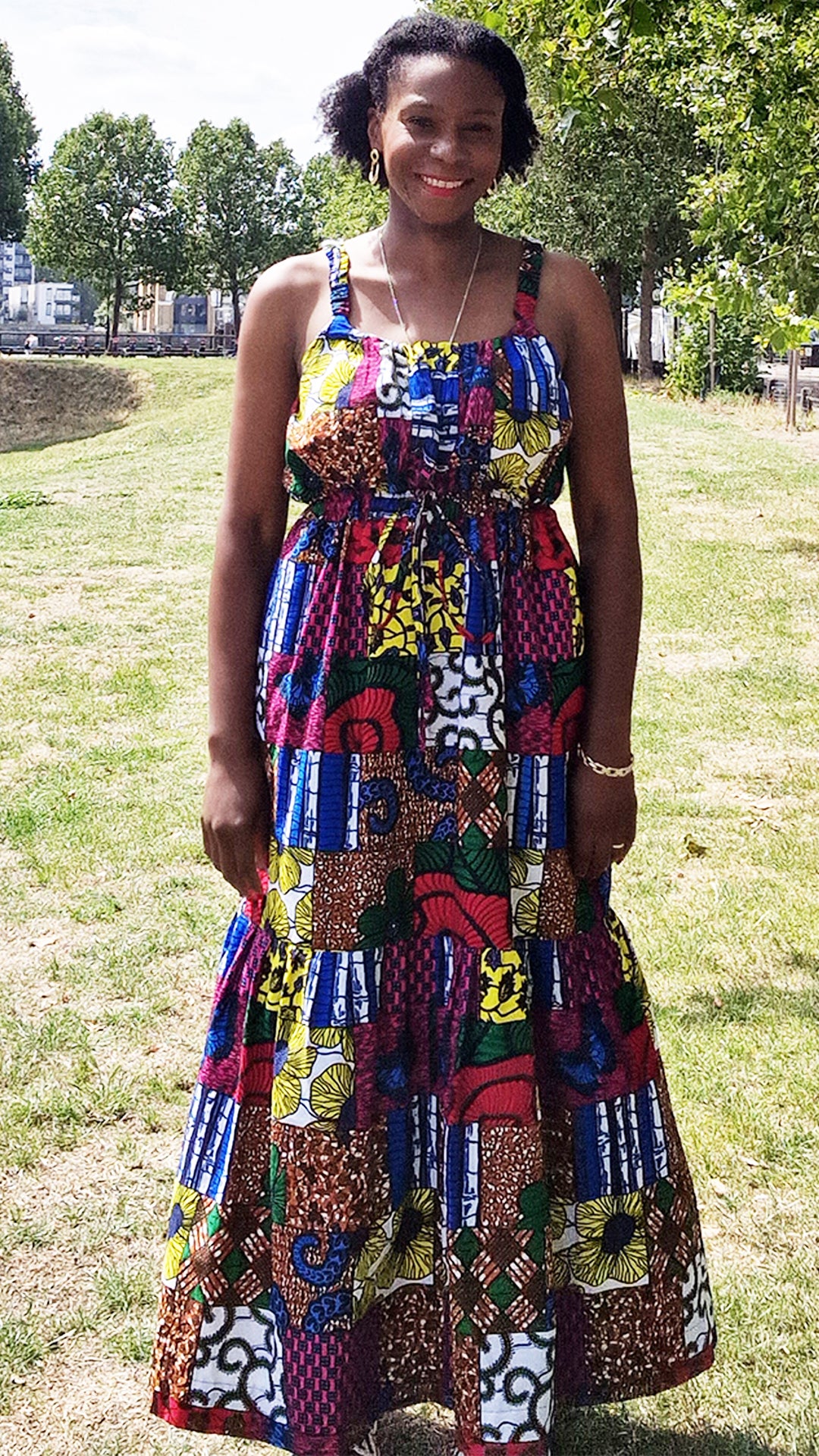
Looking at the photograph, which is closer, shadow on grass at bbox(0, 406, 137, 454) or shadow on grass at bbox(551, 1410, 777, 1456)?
shadow on grass at bbox(551, 1410, 777, 1456)

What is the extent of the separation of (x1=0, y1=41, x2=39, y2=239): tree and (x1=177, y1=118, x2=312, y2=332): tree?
260 inches

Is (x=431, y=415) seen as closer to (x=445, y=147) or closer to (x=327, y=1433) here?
(x=445, y=147)

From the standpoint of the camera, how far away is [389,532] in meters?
2.34

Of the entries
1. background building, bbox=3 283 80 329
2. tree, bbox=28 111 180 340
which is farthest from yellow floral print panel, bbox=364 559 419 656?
background building, bbox=3 283 80 329

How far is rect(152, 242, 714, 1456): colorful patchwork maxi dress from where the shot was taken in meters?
2.34

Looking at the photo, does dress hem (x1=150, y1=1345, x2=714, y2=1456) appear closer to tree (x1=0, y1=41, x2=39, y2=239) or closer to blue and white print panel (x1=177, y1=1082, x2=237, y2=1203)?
blue and white print panel (x1=177, y1=1082, x2=237, y2=1203)

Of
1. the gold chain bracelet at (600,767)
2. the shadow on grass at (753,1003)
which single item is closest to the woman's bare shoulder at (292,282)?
the gold chain bracelet at (600,767)

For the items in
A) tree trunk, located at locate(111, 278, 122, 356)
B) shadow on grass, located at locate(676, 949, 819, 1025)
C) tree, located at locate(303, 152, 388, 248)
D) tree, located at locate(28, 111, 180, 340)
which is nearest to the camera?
shadow on grass, located at locate(676, 949, 819, 1025)

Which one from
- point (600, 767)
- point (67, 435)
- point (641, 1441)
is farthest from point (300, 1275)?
point (67, 435)

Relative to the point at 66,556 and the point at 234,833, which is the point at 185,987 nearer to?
the point at 234,833

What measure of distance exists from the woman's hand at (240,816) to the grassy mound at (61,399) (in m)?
36.5

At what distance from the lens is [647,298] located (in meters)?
37.5

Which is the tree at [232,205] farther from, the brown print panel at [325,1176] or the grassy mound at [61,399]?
the brown print panel at [325,1176]

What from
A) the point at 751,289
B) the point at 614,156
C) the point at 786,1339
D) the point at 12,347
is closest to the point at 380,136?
the point at 786,1339
